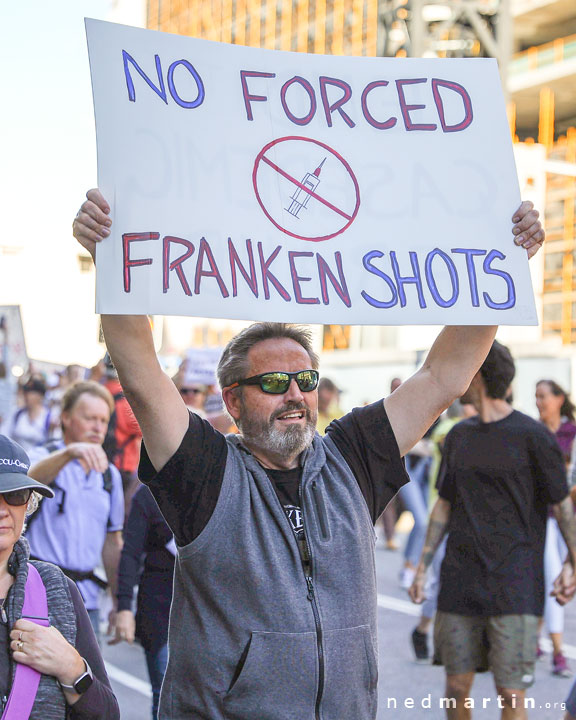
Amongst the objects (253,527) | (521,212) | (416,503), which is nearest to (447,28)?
(416,503)

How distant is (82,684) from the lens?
93.0 inches

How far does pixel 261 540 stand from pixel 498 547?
223 cm

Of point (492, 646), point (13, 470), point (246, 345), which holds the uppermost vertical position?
point (246, 345)

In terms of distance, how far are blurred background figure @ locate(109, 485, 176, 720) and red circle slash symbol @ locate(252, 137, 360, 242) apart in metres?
2.09

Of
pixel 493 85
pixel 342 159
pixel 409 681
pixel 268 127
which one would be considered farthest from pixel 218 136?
pixel 409 681

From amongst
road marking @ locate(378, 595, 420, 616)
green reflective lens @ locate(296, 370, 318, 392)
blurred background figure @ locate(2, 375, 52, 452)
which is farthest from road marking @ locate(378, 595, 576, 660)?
green reflective lens @ locate(296, 370, 318, 392)

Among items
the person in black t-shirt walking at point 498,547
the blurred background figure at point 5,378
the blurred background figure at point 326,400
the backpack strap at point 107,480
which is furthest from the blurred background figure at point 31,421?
the person in black t-shirt walking at point 498,547

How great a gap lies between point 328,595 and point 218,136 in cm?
119

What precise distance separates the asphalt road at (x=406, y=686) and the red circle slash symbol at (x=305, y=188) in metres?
3.56

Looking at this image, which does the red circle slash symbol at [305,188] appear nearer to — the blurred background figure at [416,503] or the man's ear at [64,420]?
the man's ear at [64,420]

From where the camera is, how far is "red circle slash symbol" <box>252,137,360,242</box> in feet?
8.36

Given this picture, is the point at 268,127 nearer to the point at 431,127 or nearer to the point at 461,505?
the point at 431,127

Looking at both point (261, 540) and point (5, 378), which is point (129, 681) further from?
point (5, 378)

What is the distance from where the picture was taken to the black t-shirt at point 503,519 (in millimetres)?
4305
